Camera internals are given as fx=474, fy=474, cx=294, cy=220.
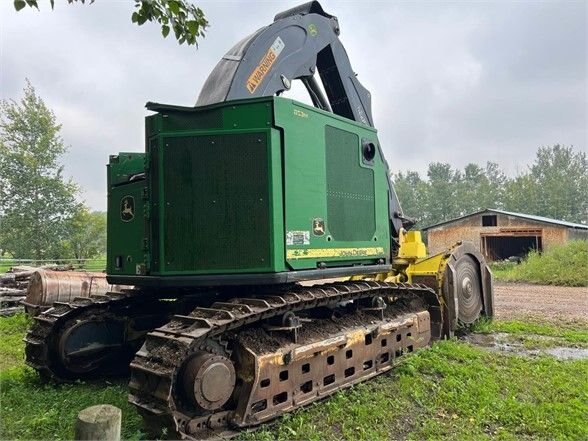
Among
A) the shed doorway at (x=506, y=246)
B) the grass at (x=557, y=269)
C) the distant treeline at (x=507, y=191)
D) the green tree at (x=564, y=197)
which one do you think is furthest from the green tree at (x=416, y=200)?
the grass at (x=557, y=269)

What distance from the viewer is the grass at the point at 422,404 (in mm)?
4051

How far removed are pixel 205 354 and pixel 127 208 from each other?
206 centimetres

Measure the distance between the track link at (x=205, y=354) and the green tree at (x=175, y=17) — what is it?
85.6 inches

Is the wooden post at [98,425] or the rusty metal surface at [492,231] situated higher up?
the rusty metal surface at [492,231]

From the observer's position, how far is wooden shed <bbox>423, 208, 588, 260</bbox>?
24594 mm

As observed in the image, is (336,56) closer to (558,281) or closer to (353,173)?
(353,173)

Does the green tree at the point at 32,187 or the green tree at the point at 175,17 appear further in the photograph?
the green tree at the point at 32,187

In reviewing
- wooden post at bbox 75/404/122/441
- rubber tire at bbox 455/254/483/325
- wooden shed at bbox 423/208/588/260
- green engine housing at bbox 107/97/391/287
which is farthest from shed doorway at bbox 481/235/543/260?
wooden post at bbox 75/404/122/441

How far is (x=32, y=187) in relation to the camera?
2375 centimetres

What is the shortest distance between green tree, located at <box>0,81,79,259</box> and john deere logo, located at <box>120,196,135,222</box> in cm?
2149

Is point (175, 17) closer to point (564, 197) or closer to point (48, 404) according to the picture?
point (48, 404)

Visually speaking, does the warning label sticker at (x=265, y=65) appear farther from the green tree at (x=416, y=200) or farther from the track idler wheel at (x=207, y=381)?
the green tree at (x=416, y=200)

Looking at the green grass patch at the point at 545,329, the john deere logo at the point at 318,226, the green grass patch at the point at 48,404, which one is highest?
the john deere logo at the point at 318,226

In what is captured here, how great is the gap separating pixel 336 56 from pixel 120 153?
125 inches
